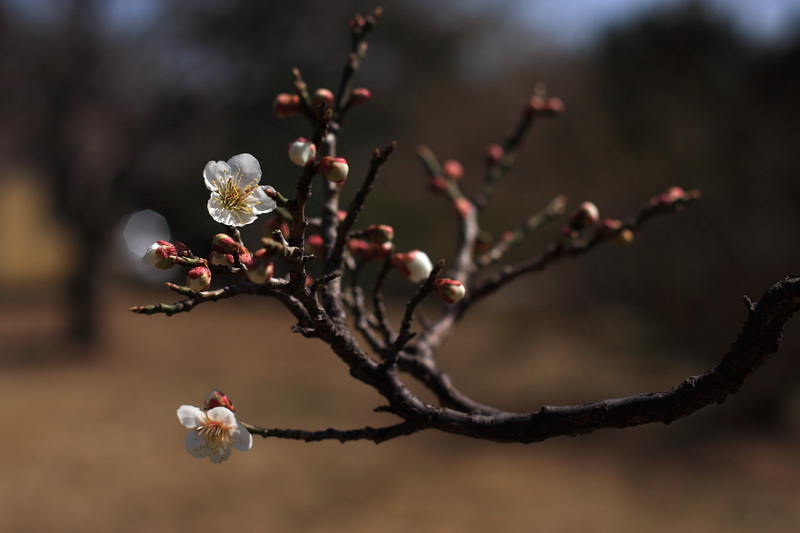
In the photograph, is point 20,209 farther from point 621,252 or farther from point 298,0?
point 621,252

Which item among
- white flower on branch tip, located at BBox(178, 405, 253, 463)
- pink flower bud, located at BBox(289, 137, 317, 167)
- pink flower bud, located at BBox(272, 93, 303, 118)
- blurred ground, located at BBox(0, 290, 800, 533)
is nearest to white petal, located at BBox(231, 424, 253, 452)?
white flower on branch tip, located at BBox(178, 405, 253, 463)

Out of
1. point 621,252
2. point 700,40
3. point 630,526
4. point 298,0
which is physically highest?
point 298,0

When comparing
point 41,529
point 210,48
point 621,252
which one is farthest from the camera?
point 210,48

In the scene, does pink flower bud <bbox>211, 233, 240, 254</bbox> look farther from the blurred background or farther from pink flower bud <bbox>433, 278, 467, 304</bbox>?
the blurred background

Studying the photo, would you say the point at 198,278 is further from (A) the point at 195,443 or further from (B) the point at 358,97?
(B) the point at 358,97

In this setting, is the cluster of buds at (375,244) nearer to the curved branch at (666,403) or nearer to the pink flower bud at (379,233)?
the pink flower bud at (379,233)

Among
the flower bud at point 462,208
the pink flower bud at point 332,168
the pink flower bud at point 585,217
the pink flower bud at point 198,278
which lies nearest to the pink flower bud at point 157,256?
the pink flower bud at point 198,278

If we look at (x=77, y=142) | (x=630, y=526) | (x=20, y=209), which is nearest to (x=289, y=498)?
(x=630, y=526)

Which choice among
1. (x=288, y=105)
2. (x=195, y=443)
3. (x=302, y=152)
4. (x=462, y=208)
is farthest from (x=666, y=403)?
(x=462, y=208)
